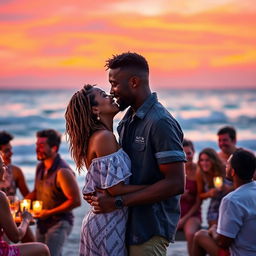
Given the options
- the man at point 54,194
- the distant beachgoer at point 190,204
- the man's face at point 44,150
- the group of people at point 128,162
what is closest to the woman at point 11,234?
the group of people at point 128,162

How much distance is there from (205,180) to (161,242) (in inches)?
163

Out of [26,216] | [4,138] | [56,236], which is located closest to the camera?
[26,216]

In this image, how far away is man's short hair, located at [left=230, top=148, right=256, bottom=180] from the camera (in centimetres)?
520

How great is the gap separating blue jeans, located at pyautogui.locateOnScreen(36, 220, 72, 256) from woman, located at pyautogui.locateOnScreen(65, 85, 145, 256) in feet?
9.60

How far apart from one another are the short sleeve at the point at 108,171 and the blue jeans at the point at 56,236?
3.06m

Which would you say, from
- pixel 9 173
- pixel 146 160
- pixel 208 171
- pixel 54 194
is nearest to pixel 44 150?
pixel 54 194

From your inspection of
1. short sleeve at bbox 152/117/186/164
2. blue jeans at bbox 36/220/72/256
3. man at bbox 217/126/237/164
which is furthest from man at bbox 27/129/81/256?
short sleeve at bbox 152/117/186/164

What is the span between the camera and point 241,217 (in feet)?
17.0

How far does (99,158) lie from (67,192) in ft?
10.3

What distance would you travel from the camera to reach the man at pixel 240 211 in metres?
5.16

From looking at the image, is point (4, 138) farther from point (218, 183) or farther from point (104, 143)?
point (104, 143)

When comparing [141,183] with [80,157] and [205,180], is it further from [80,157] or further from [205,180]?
[205,180]

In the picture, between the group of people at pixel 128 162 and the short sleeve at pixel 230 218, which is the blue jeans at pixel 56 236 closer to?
the short sleeve at pixel 230 218

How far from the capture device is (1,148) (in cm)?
822
